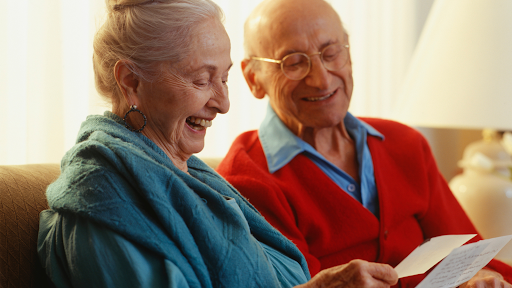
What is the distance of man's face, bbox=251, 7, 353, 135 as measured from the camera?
1.35m

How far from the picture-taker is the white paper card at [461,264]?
90cm

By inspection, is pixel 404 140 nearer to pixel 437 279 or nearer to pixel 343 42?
pixel 343 42

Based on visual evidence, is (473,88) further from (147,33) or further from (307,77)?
(147,33)

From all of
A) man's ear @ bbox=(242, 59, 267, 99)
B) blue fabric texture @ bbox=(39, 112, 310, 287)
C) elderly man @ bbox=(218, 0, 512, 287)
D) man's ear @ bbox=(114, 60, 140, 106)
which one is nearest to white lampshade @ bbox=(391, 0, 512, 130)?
elderly man @ bbox=(218, 0, 512, 287)

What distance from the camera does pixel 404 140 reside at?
154cm

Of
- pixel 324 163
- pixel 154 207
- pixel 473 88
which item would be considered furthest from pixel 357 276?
pixel 473 88

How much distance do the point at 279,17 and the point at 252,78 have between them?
229mm

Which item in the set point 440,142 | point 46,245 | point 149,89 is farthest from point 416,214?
point 440,142

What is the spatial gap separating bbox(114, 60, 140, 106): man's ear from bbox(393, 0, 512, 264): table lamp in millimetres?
1215

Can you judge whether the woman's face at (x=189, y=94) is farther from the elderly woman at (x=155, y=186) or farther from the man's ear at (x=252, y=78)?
the man's ear at (x=252, y=78)

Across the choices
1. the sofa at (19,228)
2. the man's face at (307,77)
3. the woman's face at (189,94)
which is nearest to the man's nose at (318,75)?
the man's face at (307,77)

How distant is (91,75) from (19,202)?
0.69 m

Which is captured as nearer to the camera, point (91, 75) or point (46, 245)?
point (46, 245)

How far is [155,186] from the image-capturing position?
820 mm
